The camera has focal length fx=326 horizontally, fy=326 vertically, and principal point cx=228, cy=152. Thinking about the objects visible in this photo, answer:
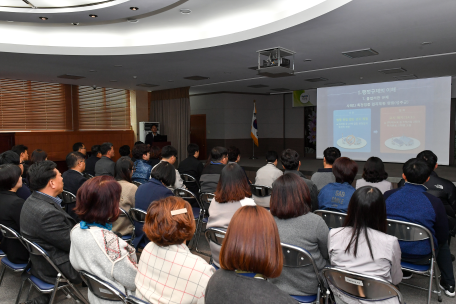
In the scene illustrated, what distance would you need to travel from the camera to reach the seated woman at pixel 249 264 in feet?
3.59

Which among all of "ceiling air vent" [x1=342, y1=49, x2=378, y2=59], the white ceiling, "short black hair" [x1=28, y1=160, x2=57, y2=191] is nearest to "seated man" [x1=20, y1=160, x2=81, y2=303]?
"short black hair" [x1=28, y1=160, x2=57, y2=191]

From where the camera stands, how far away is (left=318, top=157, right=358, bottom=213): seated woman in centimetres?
278

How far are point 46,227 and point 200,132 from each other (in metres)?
10.6

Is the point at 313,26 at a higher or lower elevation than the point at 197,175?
higher

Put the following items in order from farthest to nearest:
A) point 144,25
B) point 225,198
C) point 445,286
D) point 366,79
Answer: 1. point 366,79
2. point 144,25
3. point 445,286
4. point 225,198

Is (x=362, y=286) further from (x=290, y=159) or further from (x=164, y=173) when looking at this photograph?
(x=290, y=159)

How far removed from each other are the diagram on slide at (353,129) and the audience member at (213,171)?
158 inches

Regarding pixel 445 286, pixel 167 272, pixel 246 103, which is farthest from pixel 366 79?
pixel 167 272

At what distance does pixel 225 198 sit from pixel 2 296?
2.15 m

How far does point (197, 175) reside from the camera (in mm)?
4910

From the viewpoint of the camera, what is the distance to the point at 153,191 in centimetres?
293

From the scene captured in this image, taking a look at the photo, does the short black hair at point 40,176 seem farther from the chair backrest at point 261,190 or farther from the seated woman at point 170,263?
the chair backrest at point 261,190

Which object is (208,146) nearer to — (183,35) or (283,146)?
(283,146)

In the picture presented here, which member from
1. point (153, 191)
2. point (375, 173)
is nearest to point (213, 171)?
point (153, 191)
